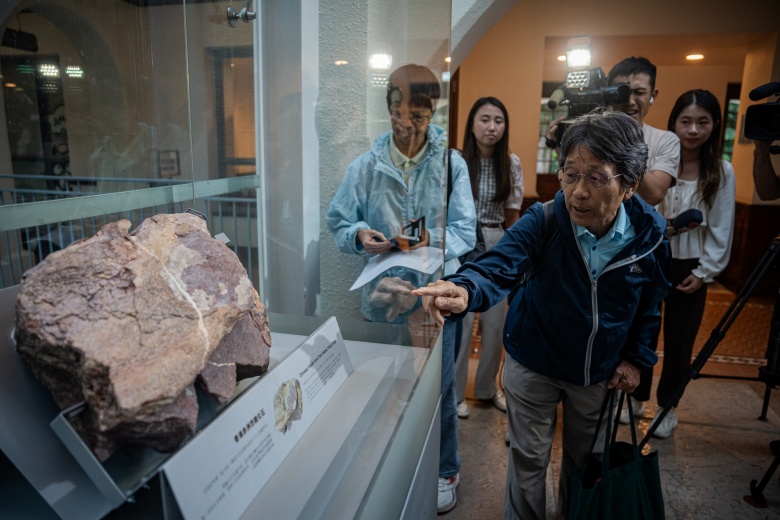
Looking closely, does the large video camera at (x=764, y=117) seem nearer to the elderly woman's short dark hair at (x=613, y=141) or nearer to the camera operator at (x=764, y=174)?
the camera operator at (x=764, y=174)

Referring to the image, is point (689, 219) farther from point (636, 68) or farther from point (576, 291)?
point (576, 291)

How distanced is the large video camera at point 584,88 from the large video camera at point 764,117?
18.0 inches

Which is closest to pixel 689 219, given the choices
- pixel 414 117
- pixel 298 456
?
pixel 414 117

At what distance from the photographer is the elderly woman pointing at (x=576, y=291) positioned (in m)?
1.35

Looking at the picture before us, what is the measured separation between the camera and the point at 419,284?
1.54m

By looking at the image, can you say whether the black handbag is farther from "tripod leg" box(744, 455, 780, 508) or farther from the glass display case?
"tripod leg" box(744, 455, 780, 508)

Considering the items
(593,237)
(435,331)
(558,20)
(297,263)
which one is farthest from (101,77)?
(558,20)

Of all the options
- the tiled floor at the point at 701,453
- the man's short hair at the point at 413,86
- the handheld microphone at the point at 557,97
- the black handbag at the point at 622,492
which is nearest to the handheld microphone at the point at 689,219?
the handheld microphone at the point at 557,97

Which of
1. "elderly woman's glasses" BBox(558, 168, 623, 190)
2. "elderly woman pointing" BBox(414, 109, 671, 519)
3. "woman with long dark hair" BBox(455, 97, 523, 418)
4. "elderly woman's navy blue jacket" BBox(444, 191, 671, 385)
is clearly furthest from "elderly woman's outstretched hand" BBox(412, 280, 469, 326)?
"woman with long dark hair" BBox(455, 97, 523, 418)

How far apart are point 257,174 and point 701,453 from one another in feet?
7.71

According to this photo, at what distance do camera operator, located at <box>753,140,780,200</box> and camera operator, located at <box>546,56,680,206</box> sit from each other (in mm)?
328

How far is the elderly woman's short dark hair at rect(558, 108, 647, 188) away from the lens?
52.1 inches

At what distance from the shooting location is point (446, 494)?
81.2 inches

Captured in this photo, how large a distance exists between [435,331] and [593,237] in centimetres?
52
